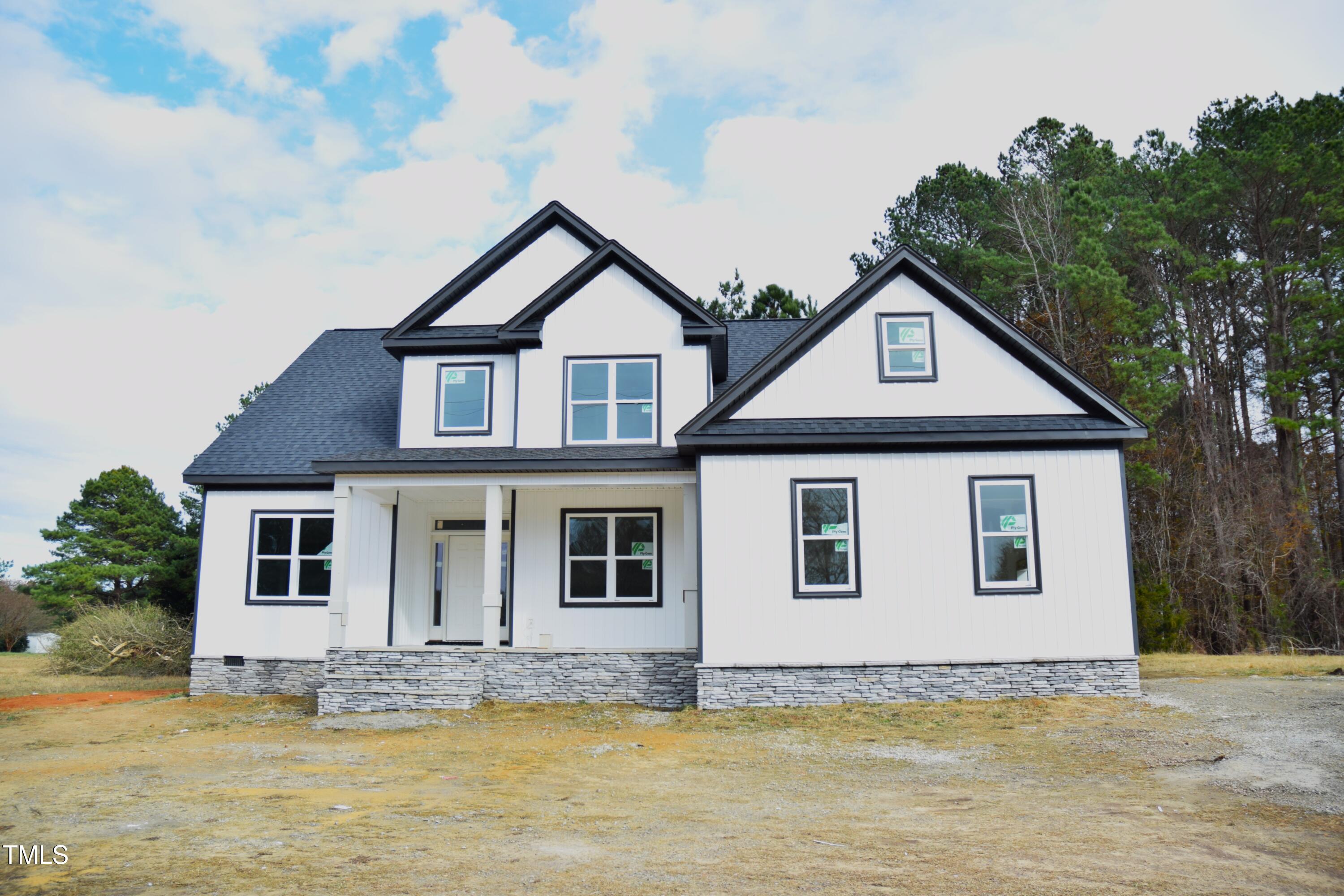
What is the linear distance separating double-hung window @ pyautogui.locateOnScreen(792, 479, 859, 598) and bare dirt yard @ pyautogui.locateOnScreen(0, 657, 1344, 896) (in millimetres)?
1775

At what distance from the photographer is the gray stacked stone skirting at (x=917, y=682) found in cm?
1270

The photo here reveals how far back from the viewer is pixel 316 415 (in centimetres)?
1769

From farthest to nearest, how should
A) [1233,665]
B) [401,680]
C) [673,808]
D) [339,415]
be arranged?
[339,415] → [1233,665] → [401,680] → [673,808]

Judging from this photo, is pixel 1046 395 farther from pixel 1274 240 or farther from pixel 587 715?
pixel 1274 240

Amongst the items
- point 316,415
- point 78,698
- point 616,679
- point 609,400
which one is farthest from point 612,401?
point 78,698

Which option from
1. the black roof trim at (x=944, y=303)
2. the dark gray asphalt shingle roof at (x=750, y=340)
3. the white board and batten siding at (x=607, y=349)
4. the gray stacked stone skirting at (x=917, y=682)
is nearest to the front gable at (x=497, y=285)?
the white board and batten siding at (x=607, y=349)

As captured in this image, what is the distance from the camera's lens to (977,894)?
527 cm

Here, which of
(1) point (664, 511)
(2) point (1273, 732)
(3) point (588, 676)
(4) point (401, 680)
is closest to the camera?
(2) point (1273, 732)

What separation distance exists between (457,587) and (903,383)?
358 inches

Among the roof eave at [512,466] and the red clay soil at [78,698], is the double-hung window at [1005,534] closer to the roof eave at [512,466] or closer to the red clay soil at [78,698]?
the roof eave at [512,466]

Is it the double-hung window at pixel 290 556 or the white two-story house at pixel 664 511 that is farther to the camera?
the double-hung window at pixel 290 556

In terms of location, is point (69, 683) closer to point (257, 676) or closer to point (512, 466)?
point (257, 676)

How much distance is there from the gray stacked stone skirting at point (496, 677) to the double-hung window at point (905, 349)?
17.9 feet

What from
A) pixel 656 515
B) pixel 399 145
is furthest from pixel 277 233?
pixel 656 515
